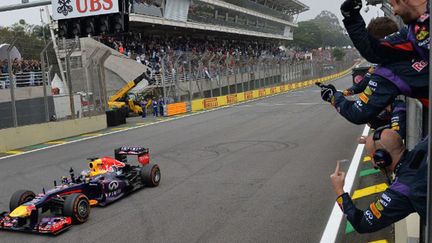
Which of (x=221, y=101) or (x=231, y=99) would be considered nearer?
(x=221, y=101)

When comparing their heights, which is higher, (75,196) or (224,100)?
(75,196)

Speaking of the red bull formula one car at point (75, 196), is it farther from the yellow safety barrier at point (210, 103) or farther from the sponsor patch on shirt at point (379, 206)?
the yellow safety barrier at point (210, 103)

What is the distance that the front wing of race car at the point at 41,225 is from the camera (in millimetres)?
5551

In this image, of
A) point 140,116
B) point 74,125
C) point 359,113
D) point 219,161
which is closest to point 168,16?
point 140,116

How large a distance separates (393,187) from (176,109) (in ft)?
73.7

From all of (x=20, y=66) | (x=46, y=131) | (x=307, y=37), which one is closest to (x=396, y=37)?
(x=46, y=131)

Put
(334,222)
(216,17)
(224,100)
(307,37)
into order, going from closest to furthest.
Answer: (334,222) < (224,100) < (216,17) < (307,37)

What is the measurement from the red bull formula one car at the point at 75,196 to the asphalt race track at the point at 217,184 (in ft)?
0.44

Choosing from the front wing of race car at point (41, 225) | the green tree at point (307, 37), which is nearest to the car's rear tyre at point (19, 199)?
the front wing of race car at point (41, 225)

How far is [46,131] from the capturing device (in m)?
15.5

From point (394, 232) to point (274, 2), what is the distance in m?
76.0

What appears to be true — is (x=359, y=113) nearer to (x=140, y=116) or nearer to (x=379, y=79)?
(x=379, y=79)

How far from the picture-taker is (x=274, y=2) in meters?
77.6

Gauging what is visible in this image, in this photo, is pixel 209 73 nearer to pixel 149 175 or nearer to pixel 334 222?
pixel 149 175
